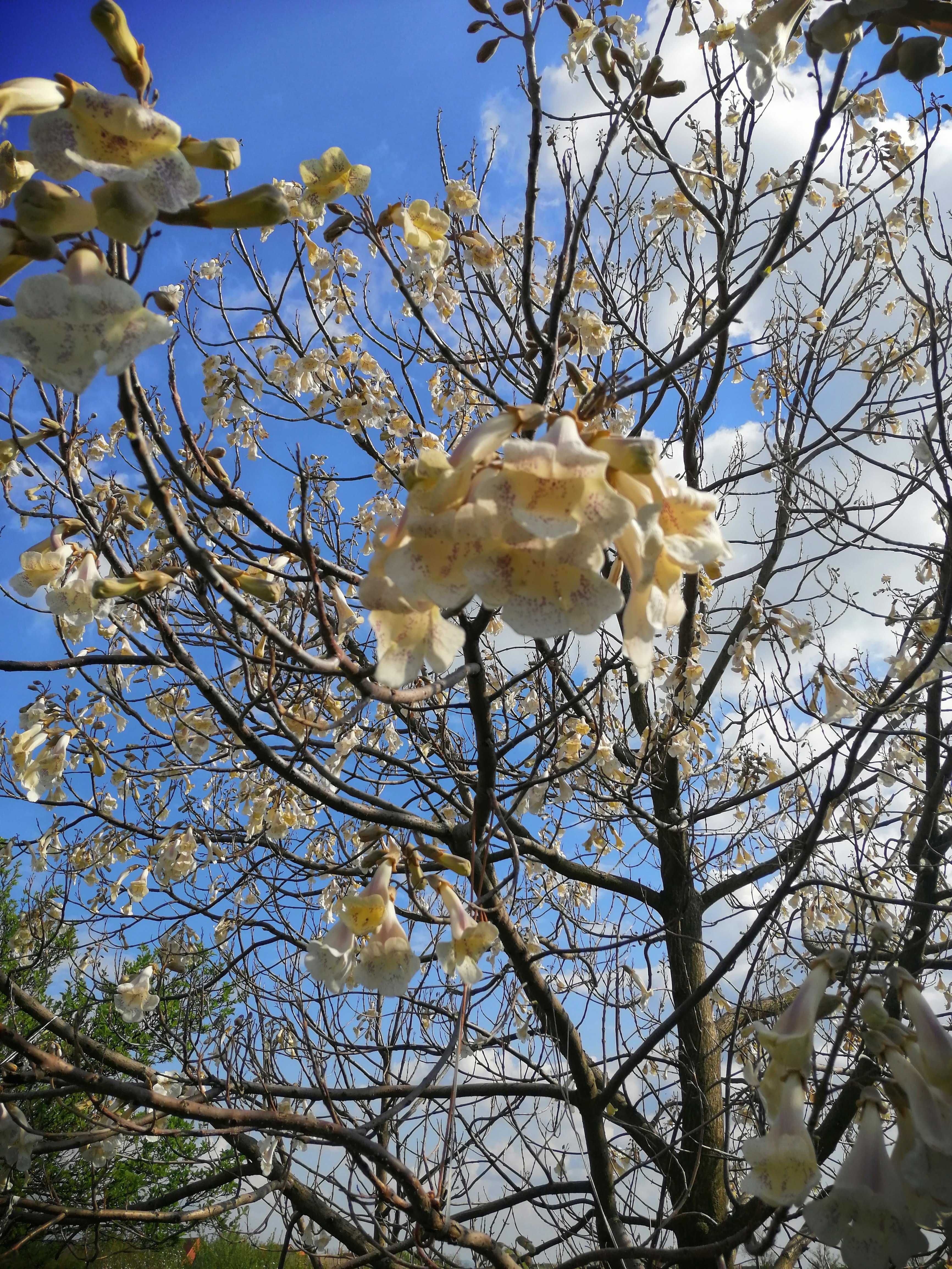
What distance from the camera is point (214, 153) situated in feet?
3.27

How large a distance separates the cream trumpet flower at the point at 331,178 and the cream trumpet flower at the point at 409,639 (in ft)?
6.36

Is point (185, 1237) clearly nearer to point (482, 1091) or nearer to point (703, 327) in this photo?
point (482, 1091)

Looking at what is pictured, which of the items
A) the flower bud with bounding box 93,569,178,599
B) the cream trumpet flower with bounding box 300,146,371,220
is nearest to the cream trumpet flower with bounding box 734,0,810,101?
the cream trumpet flower with bounding box 300,146,371,220

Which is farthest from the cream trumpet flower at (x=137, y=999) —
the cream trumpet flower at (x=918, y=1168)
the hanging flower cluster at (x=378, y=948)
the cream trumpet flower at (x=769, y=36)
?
the cream trumpet flower at (x=769, y=36)

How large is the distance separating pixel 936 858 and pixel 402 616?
3.99 metres

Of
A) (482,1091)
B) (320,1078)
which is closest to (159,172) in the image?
(320,1078)

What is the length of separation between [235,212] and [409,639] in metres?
0.62

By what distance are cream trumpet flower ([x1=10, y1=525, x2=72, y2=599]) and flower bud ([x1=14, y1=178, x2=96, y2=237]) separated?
2.23m

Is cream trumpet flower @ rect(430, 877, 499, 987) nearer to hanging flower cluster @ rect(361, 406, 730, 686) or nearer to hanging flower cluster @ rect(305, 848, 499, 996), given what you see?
hanging flower cluster @ rect(305, 848, 499, 996)

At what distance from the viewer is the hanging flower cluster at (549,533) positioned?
0.95 metres

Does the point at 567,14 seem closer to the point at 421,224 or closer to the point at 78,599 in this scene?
the point at 421,224

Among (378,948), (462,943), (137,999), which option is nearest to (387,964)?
(378,948)

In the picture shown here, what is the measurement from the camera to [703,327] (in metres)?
5.23

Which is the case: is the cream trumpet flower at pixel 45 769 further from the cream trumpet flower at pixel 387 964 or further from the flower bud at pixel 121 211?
the flower bud at pixel 121 211
